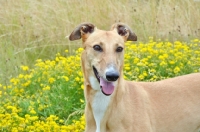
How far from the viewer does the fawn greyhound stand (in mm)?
5598

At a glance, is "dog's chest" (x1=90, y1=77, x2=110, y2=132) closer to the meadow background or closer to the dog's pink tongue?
the dog's pink tongue

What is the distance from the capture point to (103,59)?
18.1 ft

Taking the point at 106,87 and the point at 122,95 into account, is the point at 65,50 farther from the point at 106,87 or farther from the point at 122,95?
the point at 106,87

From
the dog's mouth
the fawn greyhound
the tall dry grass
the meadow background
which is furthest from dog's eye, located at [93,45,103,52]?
the tall dry grass

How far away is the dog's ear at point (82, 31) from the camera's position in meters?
5.99

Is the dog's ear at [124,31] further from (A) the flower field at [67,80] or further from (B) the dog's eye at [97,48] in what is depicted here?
(A) the flower field at [67,80]

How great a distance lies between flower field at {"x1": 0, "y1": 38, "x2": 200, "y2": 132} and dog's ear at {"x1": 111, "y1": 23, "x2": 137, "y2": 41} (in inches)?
51.3

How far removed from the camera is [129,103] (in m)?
5.87

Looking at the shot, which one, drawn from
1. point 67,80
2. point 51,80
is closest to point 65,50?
point 51,80

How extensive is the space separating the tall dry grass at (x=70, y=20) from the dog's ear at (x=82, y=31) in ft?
12.9

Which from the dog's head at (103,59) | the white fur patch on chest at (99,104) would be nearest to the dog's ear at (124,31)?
the dog's head at (103,59)

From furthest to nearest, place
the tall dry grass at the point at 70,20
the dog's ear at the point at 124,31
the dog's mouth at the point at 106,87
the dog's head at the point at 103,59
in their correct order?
1. the tall dry grass at the point at 70,20
2. the dog's ear at the point at 124,31
3. the dog's mouth at the point at 106,87
4. the dog's head at the point at 103,59

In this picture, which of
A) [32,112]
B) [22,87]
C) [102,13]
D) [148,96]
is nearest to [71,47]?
[102,13]

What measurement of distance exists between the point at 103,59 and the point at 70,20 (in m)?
5.48
